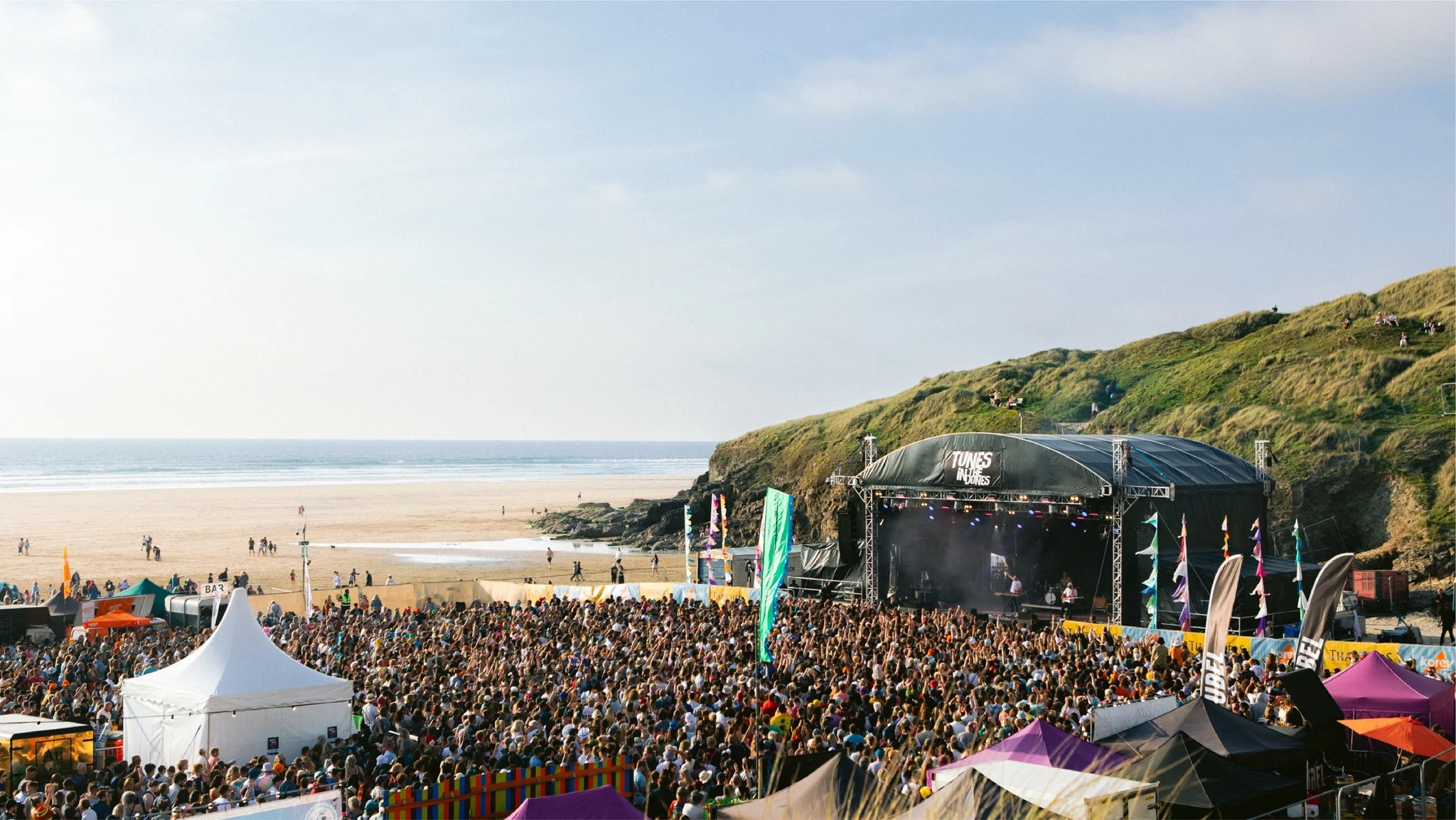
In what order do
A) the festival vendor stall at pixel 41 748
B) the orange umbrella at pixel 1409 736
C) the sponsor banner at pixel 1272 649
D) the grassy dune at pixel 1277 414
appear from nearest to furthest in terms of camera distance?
1. the orange umbrella at pixel 1409 736
2. the festival vendor stall at pixel 41 748
3. the sponsor banner at pixel 1272 649
4. the grassy dune at pixel 1277 414

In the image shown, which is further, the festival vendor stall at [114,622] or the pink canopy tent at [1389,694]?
the festival vendor stall at [114,622]

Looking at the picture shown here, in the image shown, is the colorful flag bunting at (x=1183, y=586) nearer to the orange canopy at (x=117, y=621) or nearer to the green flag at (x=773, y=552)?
the green flag at (x=773, y=552)

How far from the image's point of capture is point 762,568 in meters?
14.5

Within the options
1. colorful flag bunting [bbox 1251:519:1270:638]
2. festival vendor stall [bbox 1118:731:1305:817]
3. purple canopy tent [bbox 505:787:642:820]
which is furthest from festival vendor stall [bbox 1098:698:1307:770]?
colorful flag bunting [bbox 1251:519:1270:638]

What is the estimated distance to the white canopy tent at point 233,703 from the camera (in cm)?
1418

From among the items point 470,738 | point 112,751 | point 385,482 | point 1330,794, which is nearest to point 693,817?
point 470,738

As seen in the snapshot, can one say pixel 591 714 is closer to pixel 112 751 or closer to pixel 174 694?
pixel 174 694

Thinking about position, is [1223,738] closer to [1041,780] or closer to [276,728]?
[1041,780]

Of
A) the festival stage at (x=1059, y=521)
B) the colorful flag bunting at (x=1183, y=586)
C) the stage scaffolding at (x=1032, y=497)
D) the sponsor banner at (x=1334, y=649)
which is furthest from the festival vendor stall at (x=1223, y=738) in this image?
the stage scaffolding at (x=1032, y=497)

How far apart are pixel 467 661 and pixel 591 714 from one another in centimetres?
559

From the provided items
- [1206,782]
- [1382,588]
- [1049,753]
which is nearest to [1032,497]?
[1382,588]

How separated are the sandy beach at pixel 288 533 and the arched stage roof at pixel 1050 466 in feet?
68.4

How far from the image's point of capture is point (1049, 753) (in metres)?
10.1

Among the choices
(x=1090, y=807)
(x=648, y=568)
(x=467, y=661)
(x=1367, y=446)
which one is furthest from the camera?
(x=648, y=568)
